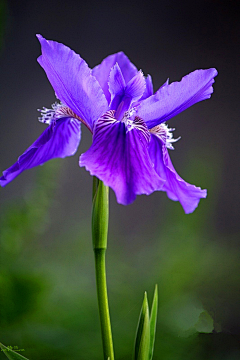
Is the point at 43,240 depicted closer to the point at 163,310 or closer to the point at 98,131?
the point at 163,310

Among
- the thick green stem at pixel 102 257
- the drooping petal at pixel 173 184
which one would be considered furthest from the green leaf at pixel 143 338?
the drooping petal at pixel 173 184

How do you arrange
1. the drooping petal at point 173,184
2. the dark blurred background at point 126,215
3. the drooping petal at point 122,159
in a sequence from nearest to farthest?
the drooping petal at point 122,159, the drooping petal at point 173,184, the dark blurred background at point 126,215

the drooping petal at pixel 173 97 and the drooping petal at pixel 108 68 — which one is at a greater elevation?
the drooping petal at pixel 108 68

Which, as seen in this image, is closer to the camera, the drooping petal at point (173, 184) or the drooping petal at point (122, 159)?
the drooping petal at point (122, 159)

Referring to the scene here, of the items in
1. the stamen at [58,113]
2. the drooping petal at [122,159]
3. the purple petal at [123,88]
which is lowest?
the drooping petal at [122,159]

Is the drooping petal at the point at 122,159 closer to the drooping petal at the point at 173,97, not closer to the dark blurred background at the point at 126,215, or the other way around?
the drooping petal at the point at 173,97

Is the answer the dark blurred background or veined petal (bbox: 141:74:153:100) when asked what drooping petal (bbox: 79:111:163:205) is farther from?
the dark blurred background
